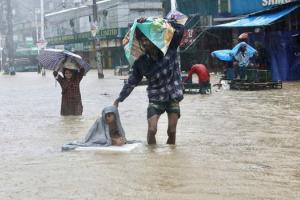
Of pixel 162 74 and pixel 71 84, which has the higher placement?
pixel 162 74

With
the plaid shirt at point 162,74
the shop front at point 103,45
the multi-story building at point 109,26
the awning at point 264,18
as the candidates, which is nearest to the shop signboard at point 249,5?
the awning at point 264,18

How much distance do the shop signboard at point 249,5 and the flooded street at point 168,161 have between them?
44.3 feet

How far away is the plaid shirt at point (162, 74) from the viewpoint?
7.63 m

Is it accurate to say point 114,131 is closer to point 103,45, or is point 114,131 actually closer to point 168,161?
point 168,161

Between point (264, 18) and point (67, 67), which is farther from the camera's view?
point (264, 18)

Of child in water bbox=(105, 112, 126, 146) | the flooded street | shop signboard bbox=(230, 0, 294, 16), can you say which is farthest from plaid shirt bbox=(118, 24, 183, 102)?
shop signboard bbox=(230, 0, 294, 16)

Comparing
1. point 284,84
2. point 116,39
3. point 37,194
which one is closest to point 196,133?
point 37,194

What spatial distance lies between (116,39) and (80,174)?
4938 centimetres

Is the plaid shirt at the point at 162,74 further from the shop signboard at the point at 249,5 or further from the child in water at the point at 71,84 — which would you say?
the shop signboard at the point at 249,5

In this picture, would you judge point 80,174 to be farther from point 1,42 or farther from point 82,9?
point 1,42

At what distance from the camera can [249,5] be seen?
28516 millimetres

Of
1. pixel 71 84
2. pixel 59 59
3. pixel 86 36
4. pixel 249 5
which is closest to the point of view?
pixel 59 59

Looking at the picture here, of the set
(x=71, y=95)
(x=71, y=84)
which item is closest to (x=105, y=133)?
(x=71, y=84)

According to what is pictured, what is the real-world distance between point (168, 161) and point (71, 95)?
667cm
